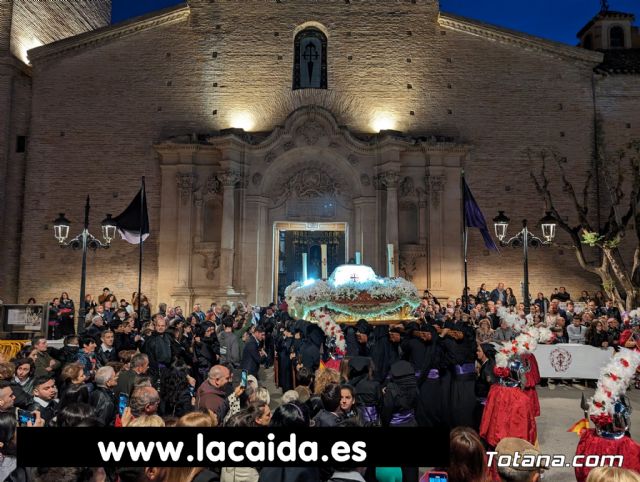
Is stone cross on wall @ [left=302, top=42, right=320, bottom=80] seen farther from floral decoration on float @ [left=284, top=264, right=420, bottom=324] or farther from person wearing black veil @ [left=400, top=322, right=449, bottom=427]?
person wearing black veil @ [left=400, top=322, right=449, bottom=427]

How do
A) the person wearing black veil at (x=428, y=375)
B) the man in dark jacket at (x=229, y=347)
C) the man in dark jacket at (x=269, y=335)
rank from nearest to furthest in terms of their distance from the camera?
the person wearing black veil at (x=428, y=375) < the man in dark jacket at (x=229, y=347) < the man in dark jacket at (x=269, y=335)

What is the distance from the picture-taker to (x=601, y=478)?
3162mm

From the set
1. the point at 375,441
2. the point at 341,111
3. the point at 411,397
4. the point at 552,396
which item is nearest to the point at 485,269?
the point at 341,111

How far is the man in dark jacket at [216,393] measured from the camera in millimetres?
6273

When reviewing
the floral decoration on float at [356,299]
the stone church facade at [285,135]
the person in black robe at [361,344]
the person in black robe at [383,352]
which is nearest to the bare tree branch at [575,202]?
the stone church facade at [285,135]

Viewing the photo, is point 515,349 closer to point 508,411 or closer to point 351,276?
point 508,411

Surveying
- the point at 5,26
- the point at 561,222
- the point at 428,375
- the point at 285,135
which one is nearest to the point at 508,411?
the point at 428,375

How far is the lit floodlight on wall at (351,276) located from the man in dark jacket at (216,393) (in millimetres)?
6871

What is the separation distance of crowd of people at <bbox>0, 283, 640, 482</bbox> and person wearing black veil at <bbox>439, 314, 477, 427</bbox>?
0.01 meters

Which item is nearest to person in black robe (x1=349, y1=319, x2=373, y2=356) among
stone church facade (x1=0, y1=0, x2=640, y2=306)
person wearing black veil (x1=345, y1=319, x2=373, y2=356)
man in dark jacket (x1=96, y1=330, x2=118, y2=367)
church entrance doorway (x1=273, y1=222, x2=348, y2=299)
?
person wearing black veil (x1=345, y1=319, x2=373, y2=356)

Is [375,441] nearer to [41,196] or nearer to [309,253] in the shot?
[309,253]

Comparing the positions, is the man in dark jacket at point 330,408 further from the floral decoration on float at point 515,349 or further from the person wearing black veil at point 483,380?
the person wearing black veil at point 483,380

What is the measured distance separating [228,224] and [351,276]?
977 cm

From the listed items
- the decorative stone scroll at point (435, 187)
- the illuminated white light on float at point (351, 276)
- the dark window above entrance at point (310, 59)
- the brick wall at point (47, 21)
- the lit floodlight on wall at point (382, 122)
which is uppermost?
the brick wall at point (47, 21)
